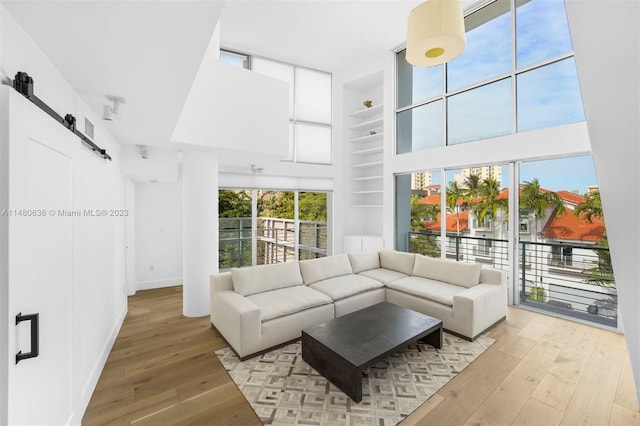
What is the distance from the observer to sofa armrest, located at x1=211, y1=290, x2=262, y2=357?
2764 mm

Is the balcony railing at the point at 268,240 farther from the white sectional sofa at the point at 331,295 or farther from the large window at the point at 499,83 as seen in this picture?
the large window at the point at 499,83

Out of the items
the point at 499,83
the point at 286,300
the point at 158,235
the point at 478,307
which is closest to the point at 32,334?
the point at 286,300

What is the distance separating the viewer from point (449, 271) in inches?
155

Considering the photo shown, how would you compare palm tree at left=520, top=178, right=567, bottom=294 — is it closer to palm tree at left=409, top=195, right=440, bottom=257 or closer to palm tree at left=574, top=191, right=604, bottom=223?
palm tree at left=574, top=191, right=604, bottom=223

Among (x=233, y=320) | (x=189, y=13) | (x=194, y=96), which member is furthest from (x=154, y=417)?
(x=194, y=96)

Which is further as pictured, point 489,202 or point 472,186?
point 472,186

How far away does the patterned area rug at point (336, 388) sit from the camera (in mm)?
2068

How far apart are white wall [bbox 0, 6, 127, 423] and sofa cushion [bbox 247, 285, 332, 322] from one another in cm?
140

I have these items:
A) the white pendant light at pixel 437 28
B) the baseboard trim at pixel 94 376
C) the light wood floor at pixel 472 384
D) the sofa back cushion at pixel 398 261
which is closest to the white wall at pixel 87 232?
the baseboard trim at pixel 94 376

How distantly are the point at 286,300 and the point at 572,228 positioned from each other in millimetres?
3837

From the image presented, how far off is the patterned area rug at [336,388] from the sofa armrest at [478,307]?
0.73 feet

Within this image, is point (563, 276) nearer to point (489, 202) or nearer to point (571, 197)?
point (571, 197)

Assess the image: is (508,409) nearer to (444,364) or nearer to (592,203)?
(444,364)

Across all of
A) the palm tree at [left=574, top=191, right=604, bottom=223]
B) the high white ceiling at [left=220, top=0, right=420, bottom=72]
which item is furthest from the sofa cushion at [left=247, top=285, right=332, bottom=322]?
the high white ceiling at [left=220, top=0, right=420, bottom=72]
